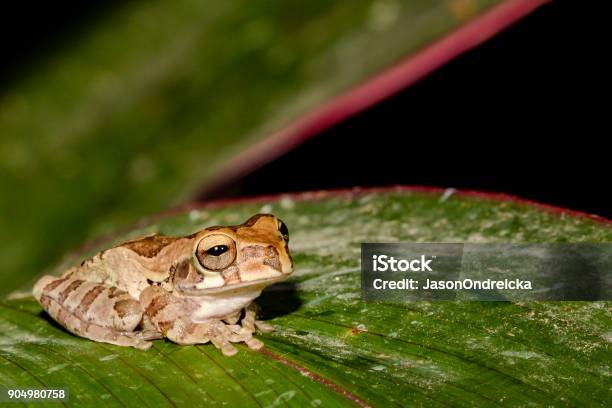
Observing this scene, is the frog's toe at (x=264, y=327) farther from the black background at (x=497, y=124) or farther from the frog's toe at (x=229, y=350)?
the black background at (x=497, y=124)

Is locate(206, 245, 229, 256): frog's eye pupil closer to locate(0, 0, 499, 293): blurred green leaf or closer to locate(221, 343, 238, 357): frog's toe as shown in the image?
locate(221, 343, 238, 357): frog's toe

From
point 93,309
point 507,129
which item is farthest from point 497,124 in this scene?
point 93,309

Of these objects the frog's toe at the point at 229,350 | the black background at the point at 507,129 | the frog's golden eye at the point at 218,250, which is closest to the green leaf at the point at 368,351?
the frog's toe at the point at 229,350

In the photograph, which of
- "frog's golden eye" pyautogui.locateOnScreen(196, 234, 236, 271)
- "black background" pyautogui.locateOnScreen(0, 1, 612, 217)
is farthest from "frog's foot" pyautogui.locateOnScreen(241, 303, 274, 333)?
"black background" pyautogui.locateOnScreen(0, 1, 612, 217)

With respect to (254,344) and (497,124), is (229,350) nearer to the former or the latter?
(254,344)

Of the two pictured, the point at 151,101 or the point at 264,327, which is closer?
the point at 264,327
